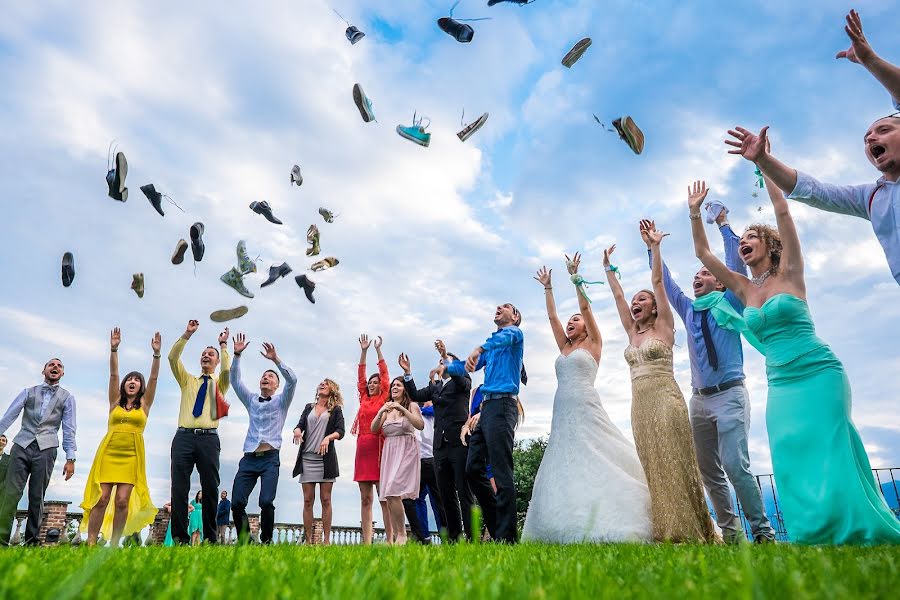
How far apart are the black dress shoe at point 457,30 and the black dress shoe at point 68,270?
6272 mm

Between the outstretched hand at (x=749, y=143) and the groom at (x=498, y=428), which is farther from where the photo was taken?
the groom at (x=498, y=428)

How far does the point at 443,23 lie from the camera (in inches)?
290

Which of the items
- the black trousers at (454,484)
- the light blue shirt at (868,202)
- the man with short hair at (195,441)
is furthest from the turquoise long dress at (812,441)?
the man with short hair at (195,441)

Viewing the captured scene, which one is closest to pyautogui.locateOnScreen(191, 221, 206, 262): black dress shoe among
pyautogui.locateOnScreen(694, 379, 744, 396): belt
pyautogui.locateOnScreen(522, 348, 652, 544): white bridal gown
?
pyautogui.locateOnScreen(522, 348, 652, 544): white bridal gown

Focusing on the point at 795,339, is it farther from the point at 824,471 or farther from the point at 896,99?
the point at 896,99

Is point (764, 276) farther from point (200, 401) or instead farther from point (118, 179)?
point (118, 179)

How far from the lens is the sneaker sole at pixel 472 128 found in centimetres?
809

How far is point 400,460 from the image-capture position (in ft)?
24.7

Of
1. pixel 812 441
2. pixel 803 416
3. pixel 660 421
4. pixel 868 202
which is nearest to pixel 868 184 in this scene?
pixel 868 202

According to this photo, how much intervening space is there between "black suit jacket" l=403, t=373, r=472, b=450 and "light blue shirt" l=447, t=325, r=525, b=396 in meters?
0.79

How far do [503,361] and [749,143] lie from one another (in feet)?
11.1

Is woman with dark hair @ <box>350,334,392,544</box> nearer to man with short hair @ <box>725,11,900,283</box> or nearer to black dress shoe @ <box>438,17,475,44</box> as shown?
black dress shoe @ <box>438,17,475,44</box>

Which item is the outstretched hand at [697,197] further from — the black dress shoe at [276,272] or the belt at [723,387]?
the black dress shoe at [276,272]

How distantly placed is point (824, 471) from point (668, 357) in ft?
6.87
